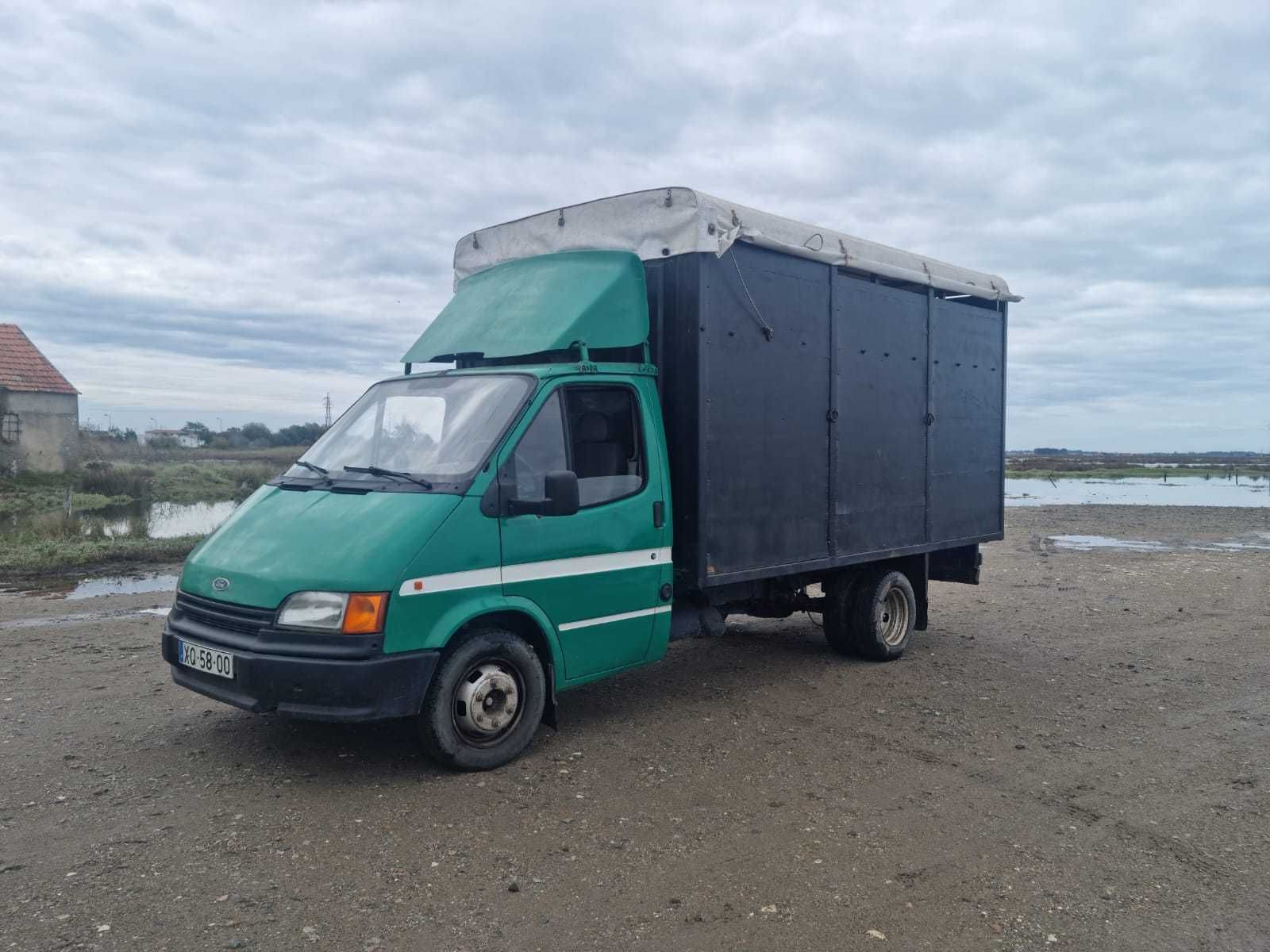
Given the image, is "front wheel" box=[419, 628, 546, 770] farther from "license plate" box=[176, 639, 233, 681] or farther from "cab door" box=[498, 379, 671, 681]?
"license plate" box=[176, 639, 233, 681]

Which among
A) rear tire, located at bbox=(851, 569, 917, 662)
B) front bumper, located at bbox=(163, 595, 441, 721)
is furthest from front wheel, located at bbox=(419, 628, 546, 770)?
rear tire, located at bbox=(851, 569, 917, 662)

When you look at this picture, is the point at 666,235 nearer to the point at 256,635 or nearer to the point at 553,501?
the point at 553,501

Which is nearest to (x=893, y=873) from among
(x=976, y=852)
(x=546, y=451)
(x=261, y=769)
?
(x=976, y=852)

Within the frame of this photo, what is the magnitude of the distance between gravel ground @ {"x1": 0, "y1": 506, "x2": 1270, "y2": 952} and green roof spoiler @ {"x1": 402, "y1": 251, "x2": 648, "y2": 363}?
2409 millimetres

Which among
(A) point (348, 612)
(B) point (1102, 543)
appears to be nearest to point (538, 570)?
(A) point (348, 612)

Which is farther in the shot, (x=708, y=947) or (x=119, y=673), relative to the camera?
(x=119, y=673)

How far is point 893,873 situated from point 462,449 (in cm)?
299

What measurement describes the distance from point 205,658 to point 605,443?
8.13ft

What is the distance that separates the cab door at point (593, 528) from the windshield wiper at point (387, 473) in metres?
0.41

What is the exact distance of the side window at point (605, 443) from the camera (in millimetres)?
5820

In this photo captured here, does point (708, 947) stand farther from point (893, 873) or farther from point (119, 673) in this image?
point (119, 673)

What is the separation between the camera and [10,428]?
103ft

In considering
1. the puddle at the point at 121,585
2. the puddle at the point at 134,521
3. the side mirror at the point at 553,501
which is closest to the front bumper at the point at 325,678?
the side mirror at the point at 553,501

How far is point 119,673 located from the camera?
24.5 feet
